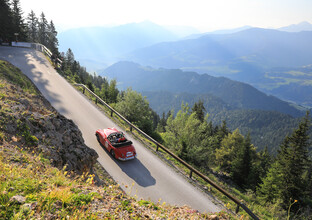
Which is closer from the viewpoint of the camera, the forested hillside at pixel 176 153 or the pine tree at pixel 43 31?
the forested hillside at pixel 176 153

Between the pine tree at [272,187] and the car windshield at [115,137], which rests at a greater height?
the car windshield at [115,137]

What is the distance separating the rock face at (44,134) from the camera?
727cm

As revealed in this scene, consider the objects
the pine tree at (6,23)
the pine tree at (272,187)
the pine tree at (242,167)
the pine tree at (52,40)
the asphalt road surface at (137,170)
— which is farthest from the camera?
the pine tree at (52,40)

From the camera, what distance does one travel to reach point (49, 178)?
18.4 ft

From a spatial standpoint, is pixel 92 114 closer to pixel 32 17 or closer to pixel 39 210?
pixel 39 210

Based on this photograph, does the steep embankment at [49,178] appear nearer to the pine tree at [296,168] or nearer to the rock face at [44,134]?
the rock face at [44,134]

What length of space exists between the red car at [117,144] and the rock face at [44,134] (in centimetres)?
302

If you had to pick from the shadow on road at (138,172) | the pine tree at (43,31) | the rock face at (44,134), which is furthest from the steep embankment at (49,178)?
the pine tree at (43,31)

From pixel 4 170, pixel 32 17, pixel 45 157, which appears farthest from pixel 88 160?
pixel 32 17

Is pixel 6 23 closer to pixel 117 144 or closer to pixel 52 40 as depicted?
pixel 52 40

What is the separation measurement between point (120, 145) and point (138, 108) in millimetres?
14463

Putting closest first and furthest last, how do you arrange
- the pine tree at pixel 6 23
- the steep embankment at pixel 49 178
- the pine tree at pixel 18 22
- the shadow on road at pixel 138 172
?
the steep embankment at pixel 49 178
the shadow on road at pixel 138 172
the pine tree at pixel 6 23
the pine tree at pixel 18 22

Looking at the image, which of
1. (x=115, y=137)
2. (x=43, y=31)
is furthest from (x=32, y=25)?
(x=115, y=137)

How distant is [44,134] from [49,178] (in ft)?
10.8
